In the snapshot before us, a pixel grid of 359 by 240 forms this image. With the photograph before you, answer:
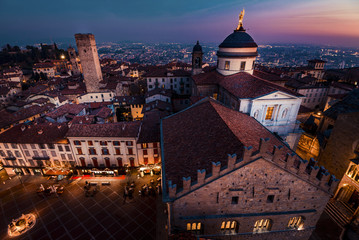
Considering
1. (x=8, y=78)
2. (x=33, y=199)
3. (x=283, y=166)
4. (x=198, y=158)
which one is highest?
(x=283, y=166)

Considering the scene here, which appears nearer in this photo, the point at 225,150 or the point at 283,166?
the point at 283,166

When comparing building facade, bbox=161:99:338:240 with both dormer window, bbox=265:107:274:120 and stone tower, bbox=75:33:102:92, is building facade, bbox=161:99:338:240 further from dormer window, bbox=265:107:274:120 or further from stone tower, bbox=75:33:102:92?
stone tower, bbox=75:33:102:92

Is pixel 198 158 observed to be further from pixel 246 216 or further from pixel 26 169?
pixel 26 169

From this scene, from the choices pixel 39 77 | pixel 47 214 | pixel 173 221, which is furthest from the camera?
pixel 39 77

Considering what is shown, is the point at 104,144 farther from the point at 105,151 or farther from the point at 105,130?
the point at 105,130

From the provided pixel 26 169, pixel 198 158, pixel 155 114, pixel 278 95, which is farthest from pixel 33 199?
pixel 278 95

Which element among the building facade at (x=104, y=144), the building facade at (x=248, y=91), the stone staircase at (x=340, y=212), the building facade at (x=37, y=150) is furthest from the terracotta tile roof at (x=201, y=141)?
the building facade at (x=37, y=150)

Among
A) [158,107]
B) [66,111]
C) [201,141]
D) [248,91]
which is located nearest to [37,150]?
[66,111]
